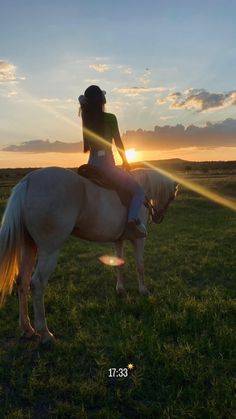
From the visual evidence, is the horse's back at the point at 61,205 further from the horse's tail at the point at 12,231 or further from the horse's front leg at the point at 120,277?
the horse's front leg at the point at 120,277

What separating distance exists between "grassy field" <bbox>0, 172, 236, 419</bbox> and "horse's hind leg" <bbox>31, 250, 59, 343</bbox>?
24cm

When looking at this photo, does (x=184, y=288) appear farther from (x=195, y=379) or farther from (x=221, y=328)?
(x=195, y=379)

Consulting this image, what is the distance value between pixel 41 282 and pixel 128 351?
1707 mm

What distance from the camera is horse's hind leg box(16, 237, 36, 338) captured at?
5988 mm

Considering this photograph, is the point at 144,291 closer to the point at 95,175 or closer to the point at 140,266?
the point at 140,266

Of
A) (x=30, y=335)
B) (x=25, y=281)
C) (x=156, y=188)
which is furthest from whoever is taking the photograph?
(x=156, y=188)

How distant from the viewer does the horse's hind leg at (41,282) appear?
5.64 meters

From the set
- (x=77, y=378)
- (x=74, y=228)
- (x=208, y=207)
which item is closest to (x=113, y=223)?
(x=74, y=228)

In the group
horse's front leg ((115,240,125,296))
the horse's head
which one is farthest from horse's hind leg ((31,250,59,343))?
the horse's head

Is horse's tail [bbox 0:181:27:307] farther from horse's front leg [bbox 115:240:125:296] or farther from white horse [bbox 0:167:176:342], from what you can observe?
horse's front leg [bbox 115:240:125:296]

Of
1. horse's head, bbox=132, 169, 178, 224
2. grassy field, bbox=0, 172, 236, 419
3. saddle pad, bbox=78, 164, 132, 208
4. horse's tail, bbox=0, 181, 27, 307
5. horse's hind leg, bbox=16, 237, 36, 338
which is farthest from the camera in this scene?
horse's head, bbox=132, 169, 178, 224

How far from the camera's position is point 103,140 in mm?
6449

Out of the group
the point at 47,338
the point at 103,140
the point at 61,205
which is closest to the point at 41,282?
the point at 47,338

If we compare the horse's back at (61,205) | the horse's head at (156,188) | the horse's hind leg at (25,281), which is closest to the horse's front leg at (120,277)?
the horse's head at (156,188)
